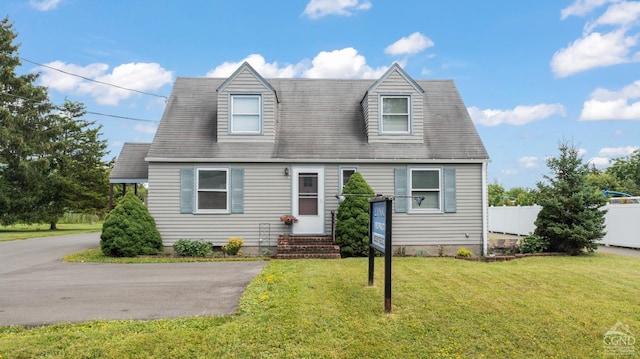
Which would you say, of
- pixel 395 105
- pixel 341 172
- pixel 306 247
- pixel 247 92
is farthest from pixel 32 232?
pixel 395 105

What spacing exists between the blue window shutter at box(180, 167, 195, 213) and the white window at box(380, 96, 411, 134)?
650 centimetres

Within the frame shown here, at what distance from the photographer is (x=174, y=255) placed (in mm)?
12719

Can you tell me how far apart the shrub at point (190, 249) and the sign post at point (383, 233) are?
678 cm

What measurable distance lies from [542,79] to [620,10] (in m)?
3.72

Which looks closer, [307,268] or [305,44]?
[307,268]

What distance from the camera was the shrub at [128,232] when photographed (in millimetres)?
11984

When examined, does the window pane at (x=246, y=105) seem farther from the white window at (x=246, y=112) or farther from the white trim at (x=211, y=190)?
the white trim at (x=211, y=190)

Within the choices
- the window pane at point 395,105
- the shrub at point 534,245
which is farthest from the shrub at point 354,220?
the shrub at point 534,245

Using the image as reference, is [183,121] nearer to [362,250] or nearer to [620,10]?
[362,250]

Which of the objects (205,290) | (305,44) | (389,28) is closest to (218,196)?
(205,290)

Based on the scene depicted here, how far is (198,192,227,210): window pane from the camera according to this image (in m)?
13.2

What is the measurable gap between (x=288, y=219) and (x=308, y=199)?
95cm

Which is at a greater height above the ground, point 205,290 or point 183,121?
point 183,121

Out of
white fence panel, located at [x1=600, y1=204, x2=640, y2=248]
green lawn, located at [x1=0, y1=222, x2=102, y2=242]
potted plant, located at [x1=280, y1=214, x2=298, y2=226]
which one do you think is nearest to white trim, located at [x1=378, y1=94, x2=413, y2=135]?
potted plant, located at [x1=280, y1=214, x2=298, y2=226]
